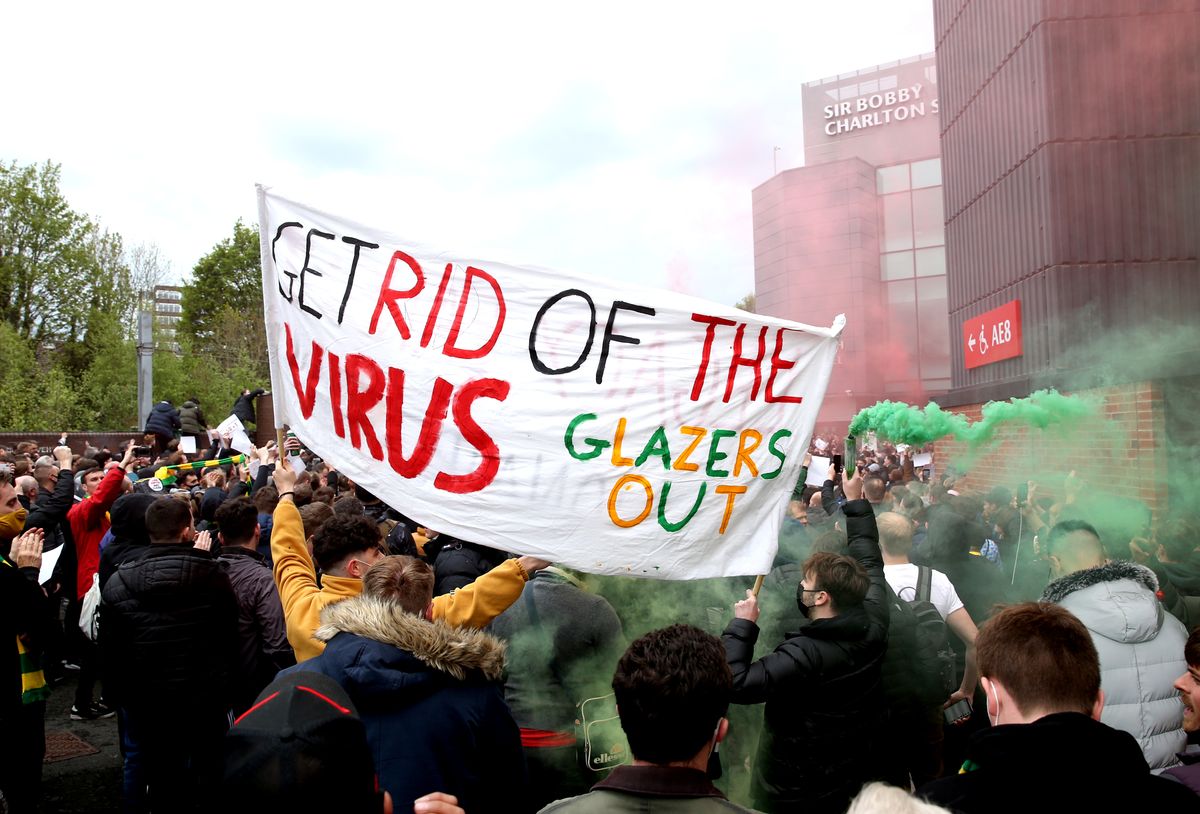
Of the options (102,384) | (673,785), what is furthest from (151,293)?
(673,785)

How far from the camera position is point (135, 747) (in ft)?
14.3

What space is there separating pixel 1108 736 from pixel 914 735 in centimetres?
232

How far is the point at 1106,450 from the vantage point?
9555mm

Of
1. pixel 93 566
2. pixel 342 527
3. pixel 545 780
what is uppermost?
pixel 342 527

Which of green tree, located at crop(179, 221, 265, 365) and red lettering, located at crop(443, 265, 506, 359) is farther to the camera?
green tree, located at crop(179, 221, 265, 365)

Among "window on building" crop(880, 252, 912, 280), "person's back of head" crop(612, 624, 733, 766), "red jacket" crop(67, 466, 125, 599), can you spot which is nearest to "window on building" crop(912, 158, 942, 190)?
"window on building" crop(880, 252, 912, 280)

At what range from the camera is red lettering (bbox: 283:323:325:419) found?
3.82m

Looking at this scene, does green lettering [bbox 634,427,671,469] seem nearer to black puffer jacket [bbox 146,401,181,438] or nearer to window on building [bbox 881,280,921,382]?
black puffer jacket [bbox 146,401,181,438]

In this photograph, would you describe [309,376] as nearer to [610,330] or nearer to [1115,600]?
[610,330]

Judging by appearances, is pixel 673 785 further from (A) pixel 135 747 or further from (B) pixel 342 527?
(A) pixel 135 747

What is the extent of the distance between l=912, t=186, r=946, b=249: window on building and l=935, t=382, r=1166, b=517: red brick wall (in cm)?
2631

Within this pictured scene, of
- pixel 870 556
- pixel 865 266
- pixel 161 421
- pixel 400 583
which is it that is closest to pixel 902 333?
pixel 865 266

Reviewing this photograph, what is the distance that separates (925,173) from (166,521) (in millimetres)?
37984

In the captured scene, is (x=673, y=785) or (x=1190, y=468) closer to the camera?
(x=673, y=785)
